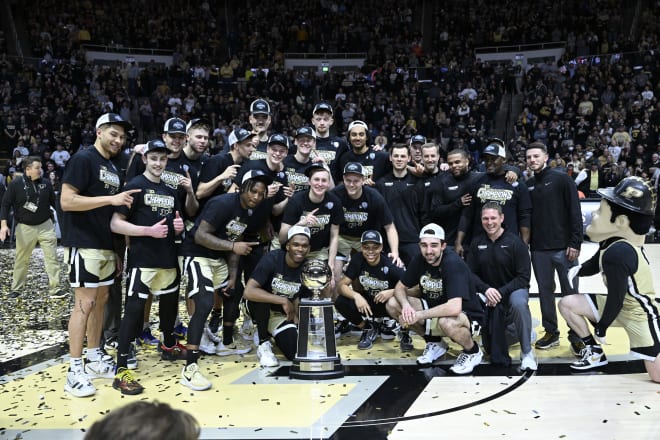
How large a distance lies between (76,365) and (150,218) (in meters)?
1.19

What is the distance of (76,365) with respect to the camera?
14.9ft

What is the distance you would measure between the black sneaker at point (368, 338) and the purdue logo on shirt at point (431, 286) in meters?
0.81

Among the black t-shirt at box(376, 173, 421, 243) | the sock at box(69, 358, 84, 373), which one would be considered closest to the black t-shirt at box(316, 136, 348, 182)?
the black t-shirt at box(376, 173, 421, 243)

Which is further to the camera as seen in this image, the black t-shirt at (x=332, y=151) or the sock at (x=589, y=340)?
the black t-shirt at (x=332, y=151)

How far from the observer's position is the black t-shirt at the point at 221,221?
5.21 meters

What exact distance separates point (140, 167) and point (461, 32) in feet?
70.3

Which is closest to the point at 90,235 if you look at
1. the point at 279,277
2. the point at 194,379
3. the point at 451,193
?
the point at 194,379

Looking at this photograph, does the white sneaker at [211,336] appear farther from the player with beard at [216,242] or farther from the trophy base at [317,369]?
the trophy base at [317,369]

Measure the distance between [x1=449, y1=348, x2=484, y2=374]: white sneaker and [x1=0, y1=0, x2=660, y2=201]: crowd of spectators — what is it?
10.3 meters

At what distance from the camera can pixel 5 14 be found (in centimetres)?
2269

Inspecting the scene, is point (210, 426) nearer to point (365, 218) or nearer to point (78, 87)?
point (365, 218)

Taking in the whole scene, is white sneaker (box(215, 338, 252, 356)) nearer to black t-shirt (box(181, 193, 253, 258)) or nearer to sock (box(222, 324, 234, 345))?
sock (box(222, 324, 234, 345))

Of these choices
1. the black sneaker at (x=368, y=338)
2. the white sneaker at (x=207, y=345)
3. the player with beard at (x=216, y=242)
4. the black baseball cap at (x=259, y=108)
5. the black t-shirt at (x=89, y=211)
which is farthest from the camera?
the black baseball cap at (x=259, y=108)

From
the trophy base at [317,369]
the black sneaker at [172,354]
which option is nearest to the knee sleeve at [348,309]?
the trophy base at [317,369]
